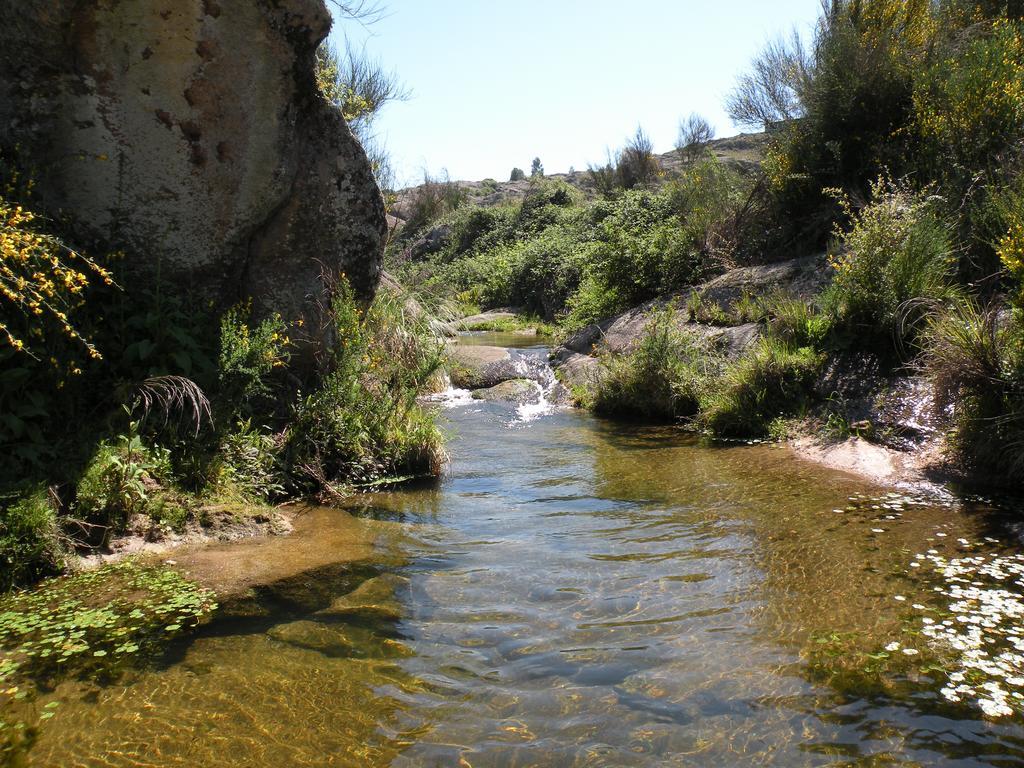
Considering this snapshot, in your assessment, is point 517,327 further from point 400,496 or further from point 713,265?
point 400,496

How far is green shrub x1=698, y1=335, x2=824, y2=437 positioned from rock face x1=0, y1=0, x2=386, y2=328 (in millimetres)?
4913

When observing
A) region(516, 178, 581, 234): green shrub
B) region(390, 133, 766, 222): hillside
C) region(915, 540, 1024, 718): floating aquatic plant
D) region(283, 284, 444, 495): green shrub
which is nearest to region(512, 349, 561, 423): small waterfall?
region(283, 284, 444, 495): green shrub

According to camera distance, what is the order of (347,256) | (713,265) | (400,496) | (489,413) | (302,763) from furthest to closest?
(713,265)
(489,413)
(347,256)
(400,496)
(302,763)

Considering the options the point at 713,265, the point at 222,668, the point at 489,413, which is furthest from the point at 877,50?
the point at 222,668

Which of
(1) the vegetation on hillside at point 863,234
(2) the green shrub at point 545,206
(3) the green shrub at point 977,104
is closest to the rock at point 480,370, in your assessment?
(1) the vegetation on hillside at point 863,234

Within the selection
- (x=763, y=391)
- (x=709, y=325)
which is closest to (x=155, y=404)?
Result: (x=763, y=391)

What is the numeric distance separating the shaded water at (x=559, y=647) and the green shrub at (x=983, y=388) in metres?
0.78

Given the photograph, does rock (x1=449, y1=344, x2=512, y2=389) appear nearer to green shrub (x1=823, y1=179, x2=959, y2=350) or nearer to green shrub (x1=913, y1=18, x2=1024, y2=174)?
green shrub (x1=823, y1=179, x2=959, y2=350)

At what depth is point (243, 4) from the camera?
20.9 feet

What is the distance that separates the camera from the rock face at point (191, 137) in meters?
5.82

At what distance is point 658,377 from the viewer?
1037 cm

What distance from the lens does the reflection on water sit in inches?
118

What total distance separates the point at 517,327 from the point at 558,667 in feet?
56.4

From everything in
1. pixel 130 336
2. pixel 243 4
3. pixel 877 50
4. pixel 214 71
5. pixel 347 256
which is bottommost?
pixel 130 336
